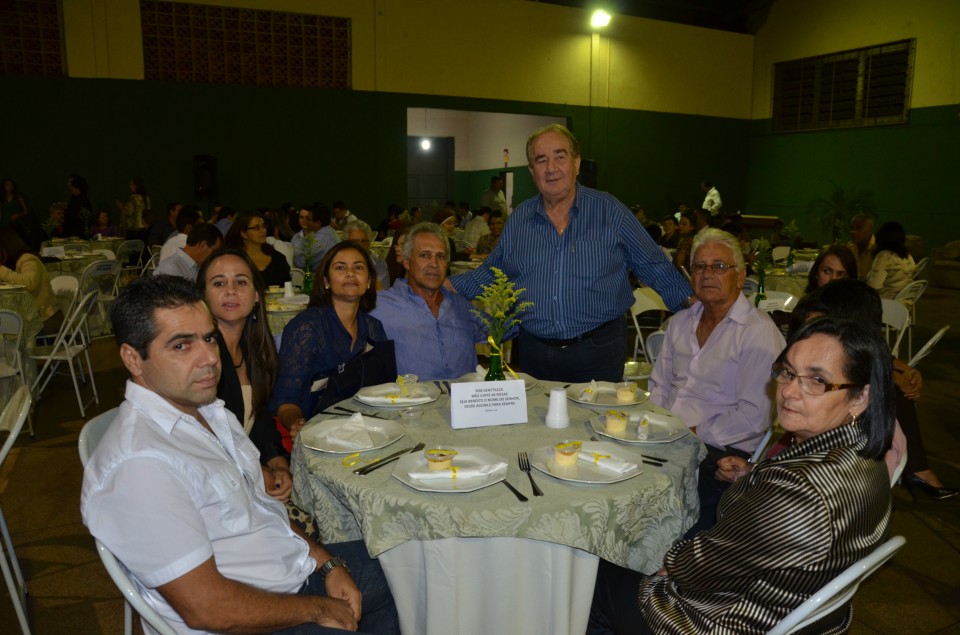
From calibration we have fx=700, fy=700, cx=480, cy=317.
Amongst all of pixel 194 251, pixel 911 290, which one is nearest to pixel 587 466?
pixel 194 251

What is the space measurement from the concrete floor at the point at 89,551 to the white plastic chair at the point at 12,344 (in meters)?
0.40

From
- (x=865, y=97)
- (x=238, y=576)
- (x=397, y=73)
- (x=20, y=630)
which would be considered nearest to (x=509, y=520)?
(x=238, y=576)

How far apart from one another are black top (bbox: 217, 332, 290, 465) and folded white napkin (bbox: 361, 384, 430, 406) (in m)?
0.42

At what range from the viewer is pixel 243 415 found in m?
2.69

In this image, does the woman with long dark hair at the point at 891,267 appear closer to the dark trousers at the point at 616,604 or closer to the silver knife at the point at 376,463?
the dark trousers at the point at 616,604

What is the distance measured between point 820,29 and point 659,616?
16.7 m

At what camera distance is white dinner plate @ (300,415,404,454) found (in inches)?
81.7

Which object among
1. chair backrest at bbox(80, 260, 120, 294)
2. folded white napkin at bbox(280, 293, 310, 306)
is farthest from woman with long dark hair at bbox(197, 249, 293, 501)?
chair backrest at bbox(80, 260, 120, 294)

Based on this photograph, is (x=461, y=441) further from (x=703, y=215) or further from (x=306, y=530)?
(x=703, y=215)

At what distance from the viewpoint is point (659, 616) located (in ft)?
5.50

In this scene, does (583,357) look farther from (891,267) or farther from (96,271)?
(96,271)

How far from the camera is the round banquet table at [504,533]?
1.76 metres
